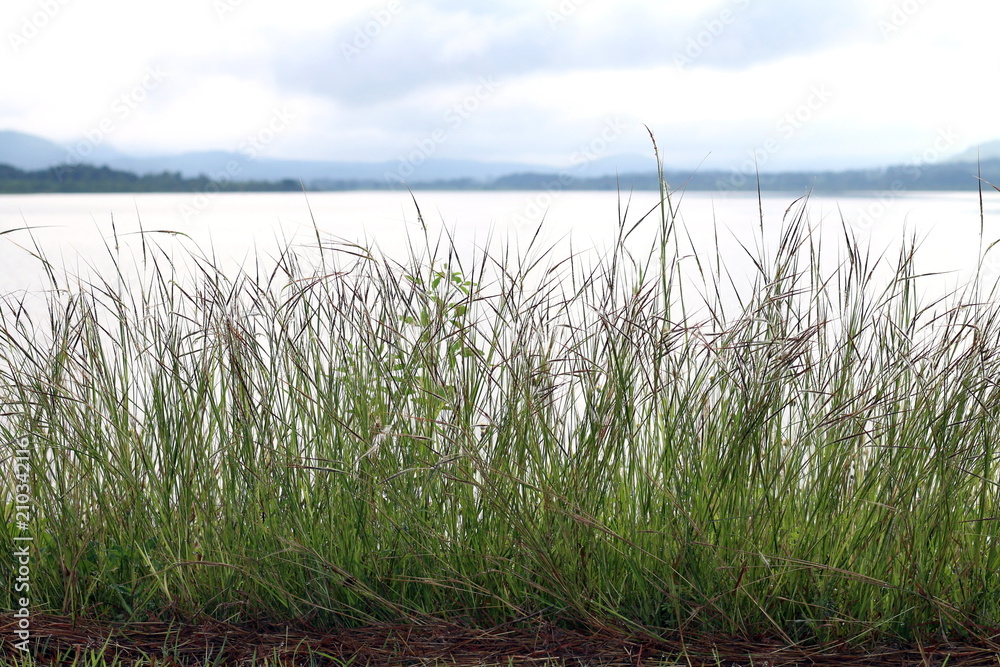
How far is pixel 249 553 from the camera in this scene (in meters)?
2.12

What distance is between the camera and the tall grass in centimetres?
194

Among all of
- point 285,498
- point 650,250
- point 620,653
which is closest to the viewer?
point 620,653

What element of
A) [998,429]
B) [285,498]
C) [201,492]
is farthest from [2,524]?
[998,429]

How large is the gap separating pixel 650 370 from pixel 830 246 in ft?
3.42

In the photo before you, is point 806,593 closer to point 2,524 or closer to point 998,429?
point 998,429

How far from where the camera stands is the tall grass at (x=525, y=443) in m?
1.94
